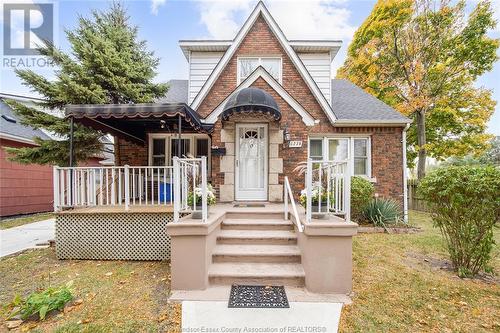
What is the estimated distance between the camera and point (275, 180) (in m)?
7.06

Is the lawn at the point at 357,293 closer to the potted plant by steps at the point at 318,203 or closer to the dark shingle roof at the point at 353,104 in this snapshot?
the potted plant by steps at the point at 318,203

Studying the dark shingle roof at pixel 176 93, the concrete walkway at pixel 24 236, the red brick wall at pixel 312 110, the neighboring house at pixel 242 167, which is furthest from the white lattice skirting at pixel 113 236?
the dark shingle roof at pixel 176 93

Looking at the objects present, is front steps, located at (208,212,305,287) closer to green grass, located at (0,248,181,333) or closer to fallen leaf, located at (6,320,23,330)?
green grass, located at (0,248,181,333)

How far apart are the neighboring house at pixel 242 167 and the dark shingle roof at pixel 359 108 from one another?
7 cm

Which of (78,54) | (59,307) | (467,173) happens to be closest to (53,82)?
(78,54)

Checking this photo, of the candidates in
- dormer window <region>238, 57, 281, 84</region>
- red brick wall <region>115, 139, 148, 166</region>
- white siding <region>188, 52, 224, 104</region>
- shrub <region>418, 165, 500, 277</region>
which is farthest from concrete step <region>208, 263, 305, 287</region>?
white siding <region>188, 52, 224, 104</region>

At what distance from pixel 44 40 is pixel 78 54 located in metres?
1.08

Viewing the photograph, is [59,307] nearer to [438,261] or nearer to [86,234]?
[86,234]

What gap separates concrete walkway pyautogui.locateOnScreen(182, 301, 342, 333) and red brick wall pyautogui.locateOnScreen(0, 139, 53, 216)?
11057 millimetres

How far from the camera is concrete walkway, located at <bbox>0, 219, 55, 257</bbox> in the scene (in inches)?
238

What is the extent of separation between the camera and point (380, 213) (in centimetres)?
733

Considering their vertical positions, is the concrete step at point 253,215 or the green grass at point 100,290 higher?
the concrete step at point 253,215

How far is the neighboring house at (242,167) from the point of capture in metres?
3.69

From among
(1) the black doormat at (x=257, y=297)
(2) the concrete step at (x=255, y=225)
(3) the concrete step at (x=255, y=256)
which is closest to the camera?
(1) the black doormat at (x=257, y=297)
